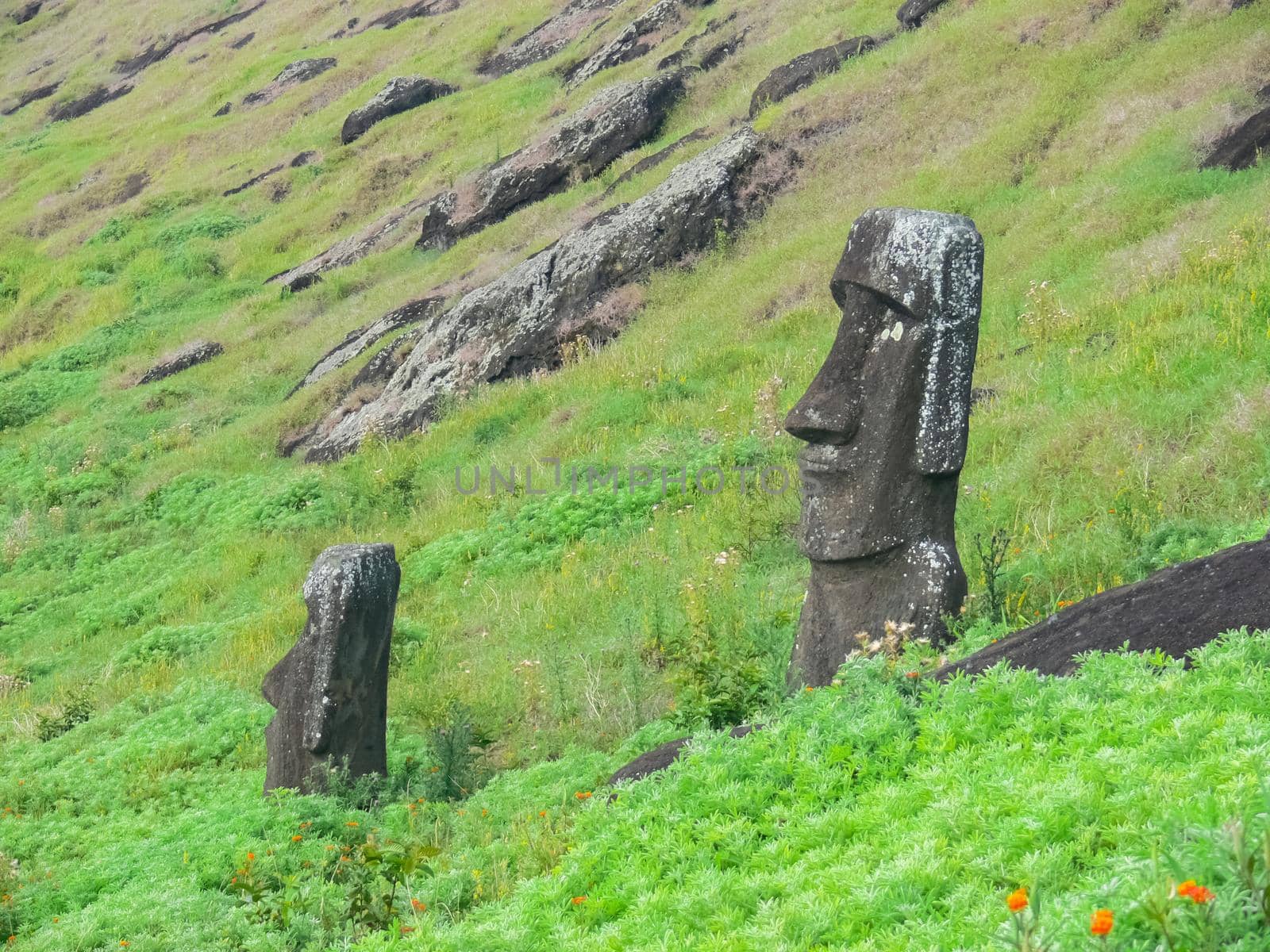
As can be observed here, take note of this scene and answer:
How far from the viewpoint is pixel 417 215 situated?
97.7 feet

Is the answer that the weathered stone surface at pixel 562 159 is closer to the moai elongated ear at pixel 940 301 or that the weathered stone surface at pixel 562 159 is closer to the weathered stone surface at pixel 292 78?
the moai elongated ear at pixel 940 301

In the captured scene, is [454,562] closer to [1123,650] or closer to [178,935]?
[178,935]

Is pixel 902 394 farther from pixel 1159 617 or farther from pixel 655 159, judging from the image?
pixel 655 159

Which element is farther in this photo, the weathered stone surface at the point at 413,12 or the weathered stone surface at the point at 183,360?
the weathered stone surface at the point at 413,12

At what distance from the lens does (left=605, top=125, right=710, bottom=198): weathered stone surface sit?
23.5 metres

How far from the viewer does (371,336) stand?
898 inches

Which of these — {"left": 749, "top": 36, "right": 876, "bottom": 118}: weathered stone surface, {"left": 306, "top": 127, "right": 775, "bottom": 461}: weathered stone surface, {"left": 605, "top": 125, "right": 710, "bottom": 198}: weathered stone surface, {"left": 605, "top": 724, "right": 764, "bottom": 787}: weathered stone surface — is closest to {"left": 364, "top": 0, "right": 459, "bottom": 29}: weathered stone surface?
{"left": 605, "top": 125, "right": 710, "bottom": 198}: weathered stone surface

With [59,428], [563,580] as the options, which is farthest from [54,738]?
[59,428]

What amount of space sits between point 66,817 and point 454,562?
452 cm

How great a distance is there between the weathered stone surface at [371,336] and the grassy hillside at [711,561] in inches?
30.1

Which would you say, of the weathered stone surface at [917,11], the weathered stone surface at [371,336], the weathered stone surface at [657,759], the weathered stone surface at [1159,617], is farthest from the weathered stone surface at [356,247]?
the weathered stone surface at [1159,617]

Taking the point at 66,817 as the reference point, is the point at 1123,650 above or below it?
above

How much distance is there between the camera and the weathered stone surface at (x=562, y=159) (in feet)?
85.8

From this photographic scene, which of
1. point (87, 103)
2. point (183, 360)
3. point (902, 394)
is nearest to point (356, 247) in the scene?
point (183, 360)
